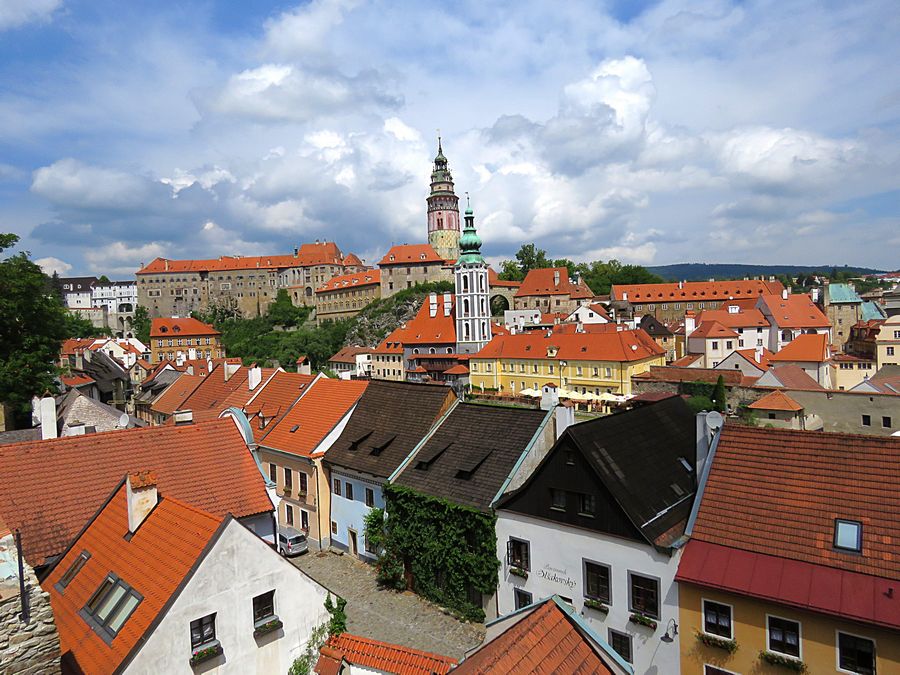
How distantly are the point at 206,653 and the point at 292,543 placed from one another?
1407cm

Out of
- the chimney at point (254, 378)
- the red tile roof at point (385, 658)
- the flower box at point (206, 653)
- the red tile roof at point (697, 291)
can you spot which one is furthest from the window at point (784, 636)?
the red tile roof at point (697, 291)

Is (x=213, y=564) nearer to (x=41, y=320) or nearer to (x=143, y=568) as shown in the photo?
(x=143, y=568)

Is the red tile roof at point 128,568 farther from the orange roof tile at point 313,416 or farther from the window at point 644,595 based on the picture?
the orange roof tile at point 313,416

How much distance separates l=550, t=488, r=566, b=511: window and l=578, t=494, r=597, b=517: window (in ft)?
1.60

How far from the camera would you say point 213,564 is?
959 cm

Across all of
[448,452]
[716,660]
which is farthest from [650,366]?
[716,660]

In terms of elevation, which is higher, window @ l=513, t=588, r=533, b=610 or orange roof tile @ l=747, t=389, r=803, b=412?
orange roof tile @ l=747, t=389, r=803, b=412

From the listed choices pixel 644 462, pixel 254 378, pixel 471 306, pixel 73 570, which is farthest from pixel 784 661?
pixel 471 306

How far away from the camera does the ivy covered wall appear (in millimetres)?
17094

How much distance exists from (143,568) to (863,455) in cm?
1581

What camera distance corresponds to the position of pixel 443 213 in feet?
459

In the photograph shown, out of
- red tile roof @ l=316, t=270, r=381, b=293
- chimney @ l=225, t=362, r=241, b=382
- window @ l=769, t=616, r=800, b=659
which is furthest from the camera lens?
red tile roof @ l=316, t=270, r=381, b=293

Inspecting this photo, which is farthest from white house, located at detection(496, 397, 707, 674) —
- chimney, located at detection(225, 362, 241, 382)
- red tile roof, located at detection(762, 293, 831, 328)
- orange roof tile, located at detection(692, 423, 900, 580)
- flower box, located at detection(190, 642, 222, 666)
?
red tile roof, located at detection(762, 293, 831, 328)

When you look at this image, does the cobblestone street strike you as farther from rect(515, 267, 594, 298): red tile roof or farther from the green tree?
rect(515, 267, 594, 298): red tile roof
